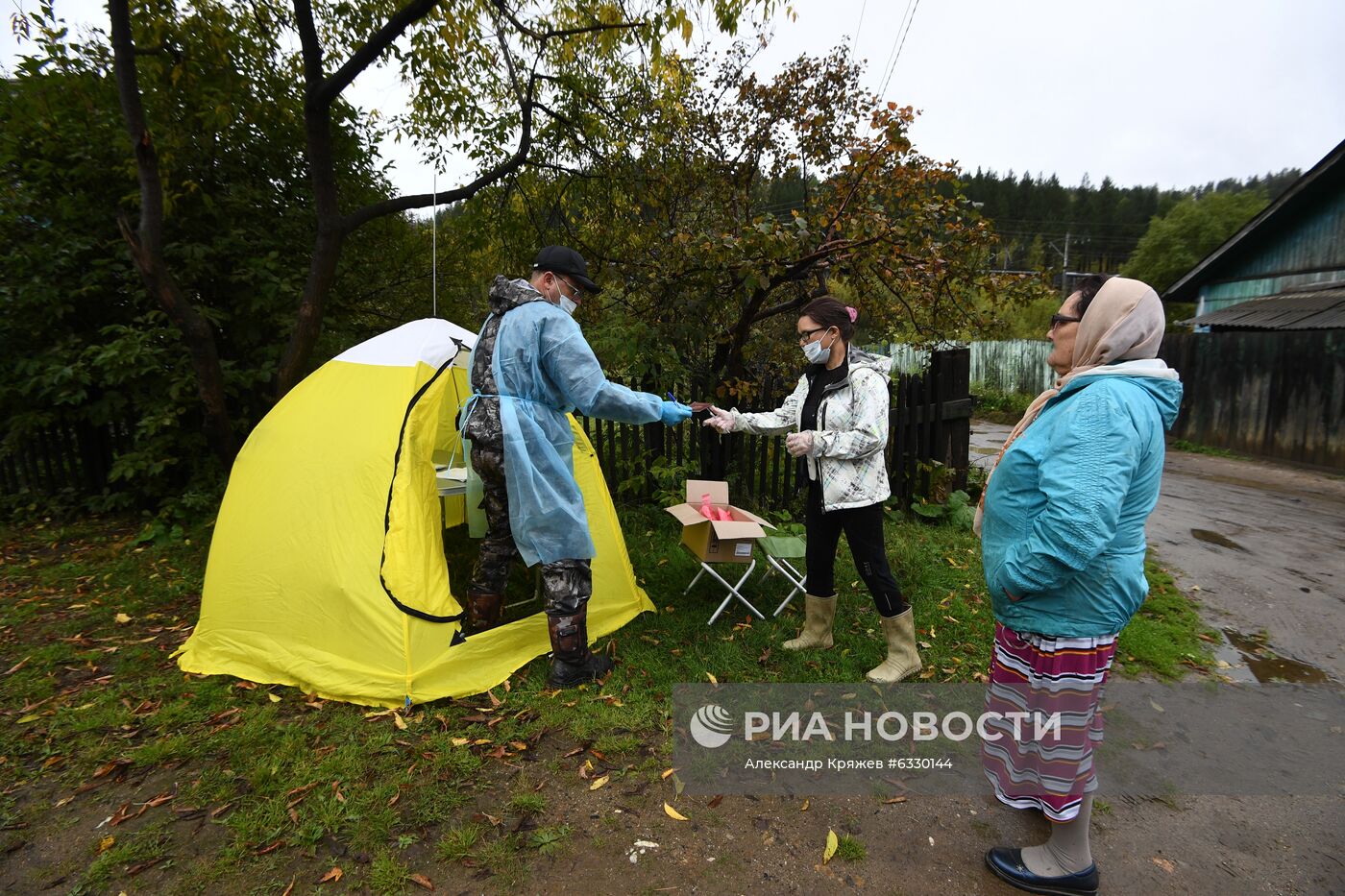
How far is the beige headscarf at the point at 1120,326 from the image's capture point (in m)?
1.82

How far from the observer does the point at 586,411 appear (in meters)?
3.17

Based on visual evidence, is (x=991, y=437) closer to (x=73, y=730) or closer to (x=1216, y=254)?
(x=1216, y=254)

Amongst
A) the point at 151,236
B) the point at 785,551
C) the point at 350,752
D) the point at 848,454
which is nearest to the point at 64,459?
the point at 151,236

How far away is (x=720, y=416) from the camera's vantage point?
3592mm

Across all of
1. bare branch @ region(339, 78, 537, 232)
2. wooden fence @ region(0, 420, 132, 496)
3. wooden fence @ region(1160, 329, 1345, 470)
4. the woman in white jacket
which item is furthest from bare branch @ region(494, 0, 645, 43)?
wooden fence @ region(1160, 329, 1345, 470)

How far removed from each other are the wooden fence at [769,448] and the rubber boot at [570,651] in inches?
94.6

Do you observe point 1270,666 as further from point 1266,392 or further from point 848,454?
point 1266,392

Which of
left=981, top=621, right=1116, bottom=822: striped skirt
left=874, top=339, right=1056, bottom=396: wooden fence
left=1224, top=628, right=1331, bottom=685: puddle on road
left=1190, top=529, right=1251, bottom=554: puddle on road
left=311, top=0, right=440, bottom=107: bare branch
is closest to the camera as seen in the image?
left=981, top=621, right=1116, bottom=822: striped skirt

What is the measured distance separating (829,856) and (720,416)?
6.80 feet

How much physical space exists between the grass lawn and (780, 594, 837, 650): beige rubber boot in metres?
0.08

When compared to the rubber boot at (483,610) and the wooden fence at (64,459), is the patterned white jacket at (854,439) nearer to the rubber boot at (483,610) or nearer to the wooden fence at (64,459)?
the rubber boot at (483,610)

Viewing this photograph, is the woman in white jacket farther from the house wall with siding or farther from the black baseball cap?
the house wall with siding

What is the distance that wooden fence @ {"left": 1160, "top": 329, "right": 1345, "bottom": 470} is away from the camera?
9281mm

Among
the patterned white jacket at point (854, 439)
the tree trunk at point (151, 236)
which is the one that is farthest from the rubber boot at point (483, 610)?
the tree trunk at point (151, 236)
